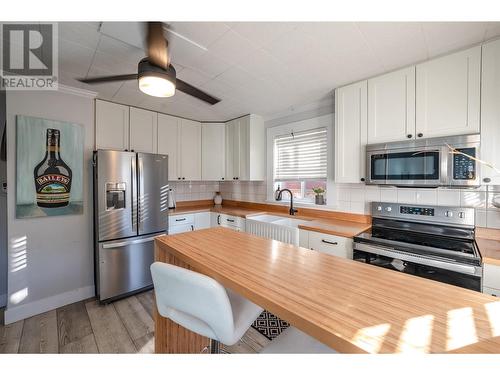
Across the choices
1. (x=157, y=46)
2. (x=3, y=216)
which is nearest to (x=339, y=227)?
(x=157, y=46)

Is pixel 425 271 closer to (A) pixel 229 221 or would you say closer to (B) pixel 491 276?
(B) pixel 491 276

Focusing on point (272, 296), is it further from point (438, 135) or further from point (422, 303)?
point (438, 135)

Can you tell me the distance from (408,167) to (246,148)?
79.7 inches

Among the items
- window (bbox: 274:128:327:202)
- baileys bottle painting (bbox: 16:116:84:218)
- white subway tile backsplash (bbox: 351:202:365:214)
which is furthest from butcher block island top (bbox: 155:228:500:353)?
baileys bottle painting (bbox: 16:116:84:218)

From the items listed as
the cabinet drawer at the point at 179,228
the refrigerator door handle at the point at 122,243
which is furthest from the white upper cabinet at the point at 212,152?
the refrigerator door handle at the point at 122,243

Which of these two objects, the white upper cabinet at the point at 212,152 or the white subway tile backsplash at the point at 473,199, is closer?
the white subway tile backsplash at the point at 473,199

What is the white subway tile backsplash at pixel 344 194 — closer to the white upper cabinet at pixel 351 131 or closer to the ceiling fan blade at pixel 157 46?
the white upper cabinet at pixel 351 131

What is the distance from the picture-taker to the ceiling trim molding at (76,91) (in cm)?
218

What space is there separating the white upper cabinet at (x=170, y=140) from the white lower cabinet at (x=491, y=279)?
10.6 ft

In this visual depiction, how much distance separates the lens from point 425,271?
147cm
